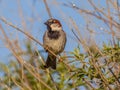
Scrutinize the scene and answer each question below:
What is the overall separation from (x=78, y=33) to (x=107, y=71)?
23cm

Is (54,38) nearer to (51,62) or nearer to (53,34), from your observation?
(53,34)

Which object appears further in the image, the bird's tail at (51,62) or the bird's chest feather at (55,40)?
the bird's chest feather at (55,40)

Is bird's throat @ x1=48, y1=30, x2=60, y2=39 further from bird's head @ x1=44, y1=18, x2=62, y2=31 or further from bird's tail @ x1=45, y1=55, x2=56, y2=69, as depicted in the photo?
bird's tail @ x1=45, y1=55, x2=56, y2=69

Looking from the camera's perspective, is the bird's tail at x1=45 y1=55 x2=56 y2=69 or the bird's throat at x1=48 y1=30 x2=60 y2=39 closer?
the bird's tail at x1=45 y1=55 x2=56 y2=69

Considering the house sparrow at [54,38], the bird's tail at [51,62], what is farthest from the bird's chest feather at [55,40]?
the bird's tail at [51,62]

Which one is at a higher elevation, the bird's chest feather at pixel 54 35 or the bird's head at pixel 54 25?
the bird's head at pixel 54 25

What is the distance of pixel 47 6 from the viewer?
2215 millimetres

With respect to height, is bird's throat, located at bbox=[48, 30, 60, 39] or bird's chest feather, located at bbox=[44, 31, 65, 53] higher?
bird's throat, located at bbox=[48, 30, 60, 39]

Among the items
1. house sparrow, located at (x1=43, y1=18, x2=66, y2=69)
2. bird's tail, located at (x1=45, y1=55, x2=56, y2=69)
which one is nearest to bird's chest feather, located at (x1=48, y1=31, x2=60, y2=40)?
house sparrow, located at (x1=43, y1=18, x2=66, y2=69)

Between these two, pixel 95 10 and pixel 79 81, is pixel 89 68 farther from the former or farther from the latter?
pixel 95 10

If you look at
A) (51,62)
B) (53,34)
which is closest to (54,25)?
(53,34)

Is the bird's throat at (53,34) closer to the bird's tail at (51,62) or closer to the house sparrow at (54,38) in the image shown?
the house sparrow at (54,38)

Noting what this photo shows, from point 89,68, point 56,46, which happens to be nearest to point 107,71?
point 89,68

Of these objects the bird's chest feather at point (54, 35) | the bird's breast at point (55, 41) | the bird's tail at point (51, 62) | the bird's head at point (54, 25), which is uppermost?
the bird's head at point (54, 25)
